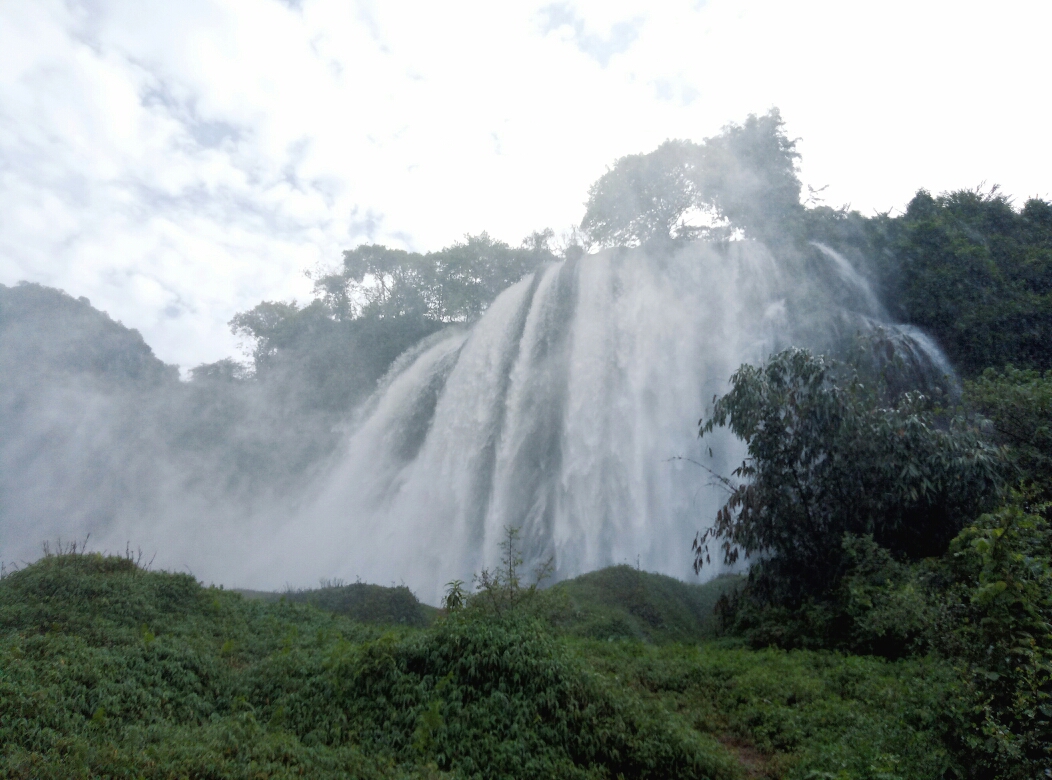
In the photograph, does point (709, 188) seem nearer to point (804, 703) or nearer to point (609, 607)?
point (609, 607)

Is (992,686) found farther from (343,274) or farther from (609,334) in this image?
(343,274)

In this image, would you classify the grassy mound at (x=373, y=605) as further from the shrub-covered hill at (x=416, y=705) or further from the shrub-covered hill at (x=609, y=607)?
the shrub-covered hill at (x=416, y=705)

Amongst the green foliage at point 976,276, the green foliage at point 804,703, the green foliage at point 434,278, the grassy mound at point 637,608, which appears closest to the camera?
the green foliage at point 804,703

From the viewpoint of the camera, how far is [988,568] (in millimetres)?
4289

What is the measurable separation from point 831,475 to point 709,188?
675 inches

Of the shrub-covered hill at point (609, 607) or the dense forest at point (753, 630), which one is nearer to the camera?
the dense forest at point (753, 630)

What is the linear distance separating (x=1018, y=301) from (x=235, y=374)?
31.9m

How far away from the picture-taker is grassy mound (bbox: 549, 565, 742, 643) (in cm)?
1030

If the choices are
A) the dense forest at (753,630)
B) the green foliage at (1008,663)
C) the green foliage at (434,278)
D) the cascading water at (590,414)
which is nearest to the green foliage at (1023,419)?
the dense forest at (753,630)

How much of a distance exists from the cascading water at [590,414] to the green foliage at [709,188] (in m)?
2.90

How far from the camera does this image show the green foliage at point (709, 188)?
2291 centimetres

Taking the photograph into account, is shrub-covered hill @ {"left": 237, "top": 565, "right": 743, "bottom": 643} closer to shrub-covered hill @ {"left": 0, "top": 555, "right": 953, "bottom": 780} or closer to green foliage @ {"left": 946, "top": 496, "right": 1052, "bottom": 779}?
shrub-covered hill @ {"left": 0, "top": 555, "right": 953, "bottom": 780}

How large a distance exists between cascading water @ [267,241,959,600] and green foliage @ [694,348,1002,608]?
19.0 ft

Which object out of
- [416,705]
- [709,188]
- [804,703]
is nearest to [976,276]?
[709,188]
